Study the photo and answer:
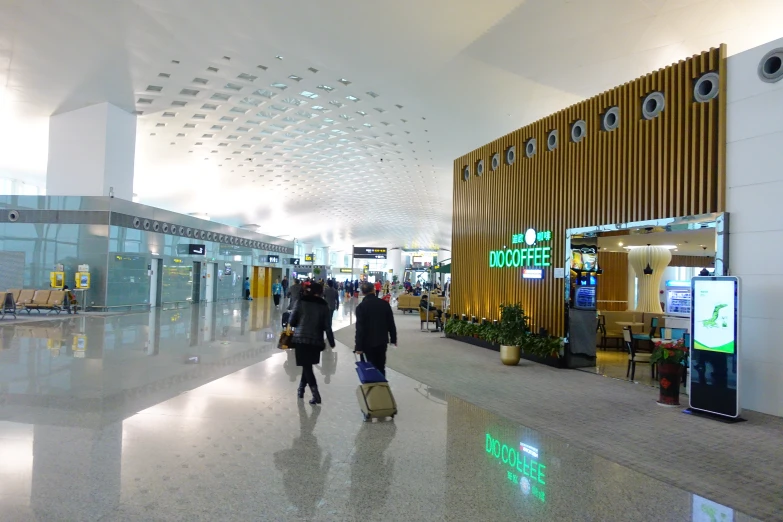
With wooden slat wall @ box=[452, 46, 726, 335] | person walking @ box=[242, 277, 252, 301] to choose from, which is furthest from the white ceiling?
person walking @ box=[242, 277, 252, 301]

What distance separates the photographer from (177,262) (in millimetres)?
24688

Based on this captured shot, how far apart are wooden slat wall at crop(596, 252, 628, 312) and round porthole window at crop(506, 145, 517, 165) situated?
472cm

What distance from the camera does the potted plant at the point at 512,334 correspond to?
9.92 m

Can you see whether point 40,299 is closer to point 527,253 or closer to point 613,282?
point 527,253

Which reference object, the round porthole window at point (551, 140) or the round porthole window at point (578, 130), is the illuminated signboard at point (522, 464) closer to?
the round porthole window at point (578, 130)

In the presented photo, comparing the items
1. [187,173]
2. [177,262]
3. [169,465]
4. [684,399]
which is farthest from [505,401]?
[187,173]

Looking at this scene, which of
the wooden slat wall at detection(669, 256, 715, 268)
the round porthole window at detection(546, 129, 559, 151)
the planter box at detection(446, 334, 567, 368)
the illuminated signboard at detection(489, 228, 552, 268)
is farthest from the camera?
the wooden slat wall at detection(669, 256, 715, 268)

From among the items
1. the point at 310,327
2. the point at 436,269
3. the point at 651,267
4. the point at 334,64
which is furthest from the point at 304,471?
the point at 436,269

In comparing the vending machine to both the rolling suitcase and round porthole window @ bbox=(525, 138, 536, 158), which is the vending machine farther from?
the rolling suitcase

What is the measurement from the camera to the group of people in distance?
605cm

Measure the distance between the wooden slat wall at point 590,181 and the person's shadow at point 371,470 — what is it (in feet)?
18.9

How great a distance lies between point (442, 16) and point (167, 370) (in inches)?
365

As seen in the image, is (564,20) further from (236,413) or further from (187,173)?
(187,173)

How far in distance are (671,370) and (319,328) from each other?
4.73 metres
